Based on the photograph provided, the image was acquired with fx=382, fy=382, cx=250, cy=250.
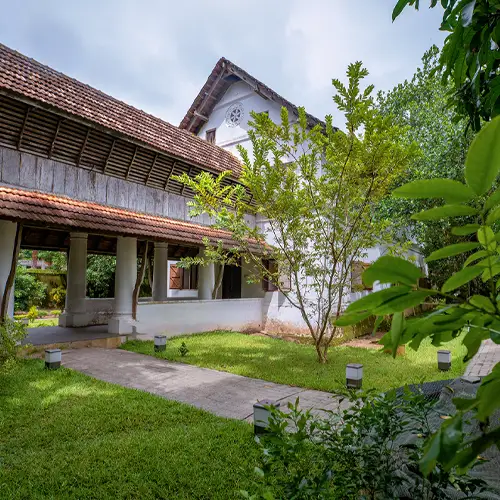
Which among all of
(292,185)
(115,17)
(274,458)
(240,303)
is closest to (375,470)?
(274,458)

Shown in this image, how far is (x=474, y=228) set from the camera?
1.97 ft

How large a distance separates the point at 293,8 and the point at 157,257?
456 inches

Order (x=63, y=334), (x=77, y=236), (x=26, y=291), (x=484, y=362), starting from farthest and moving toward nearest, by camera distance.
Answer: (x=26, y=291) → (x=77, y=236) → (x=63, y=334) → (x=484, y=362)

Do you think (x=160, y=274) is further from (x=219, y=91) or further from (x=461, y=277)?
(x=461, y=277)

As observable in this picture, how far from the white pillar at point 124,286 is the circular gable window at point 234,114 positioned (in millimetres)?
7874

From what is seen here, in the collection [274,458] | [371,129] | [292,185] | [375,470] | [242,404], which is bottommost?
[242,404]

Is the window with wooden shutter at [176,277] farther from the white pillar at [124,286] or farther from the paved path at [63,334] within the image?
the white pillar at [124,286]

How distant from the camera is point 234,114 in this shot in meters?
16.0

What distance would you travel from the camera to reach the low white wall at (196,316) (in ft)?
35.1

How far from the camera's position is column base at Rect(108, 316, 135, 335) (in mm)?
10008

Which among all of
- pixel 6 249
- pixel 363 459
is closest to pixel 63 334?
pixel 6 249

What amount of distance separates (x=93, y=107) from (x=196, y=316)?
6.59 meters

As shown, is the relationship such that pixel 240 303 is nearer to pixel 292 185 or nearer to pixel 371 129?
pixel 292 185

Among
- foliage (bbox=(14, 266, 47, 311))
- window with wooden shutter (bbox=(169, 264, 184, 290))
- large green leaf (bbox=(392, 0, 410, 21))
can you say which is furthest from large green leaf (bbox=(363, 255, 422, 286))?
window with wooden shutter (bbox=(169, 264, 184, 290))
